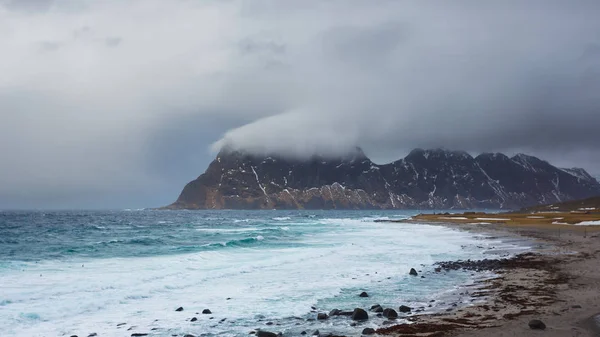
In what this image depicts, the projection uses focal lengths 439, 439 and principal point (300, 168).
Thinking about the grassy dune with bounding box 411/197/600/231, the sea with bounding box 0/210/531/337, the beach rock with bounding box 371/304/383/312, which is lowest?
the sea with bounding box 0/210/531/337

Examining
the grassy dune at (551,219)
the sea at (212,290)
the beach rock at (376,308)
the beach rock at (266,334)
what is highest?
the grassy dune at (551,219)

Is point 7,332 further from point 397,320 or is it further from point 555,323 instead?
point 555,323

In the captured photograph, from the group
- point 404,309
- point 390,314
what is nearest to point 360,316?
point 390,314

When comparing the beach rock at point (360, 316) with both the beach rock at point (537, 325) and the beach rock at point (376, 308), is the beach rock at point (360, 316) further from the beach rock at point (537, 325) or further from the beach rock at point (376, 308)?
the beach rock at point (537, 325)

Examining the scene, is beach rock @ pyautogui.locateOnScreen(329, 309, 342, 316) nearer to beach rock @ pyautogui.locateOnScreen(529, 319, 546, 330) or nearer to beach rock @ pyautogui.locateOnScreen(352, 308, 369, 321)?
beach rock @ pyautogui.locateOnScreen(352, 308, 369, 321)

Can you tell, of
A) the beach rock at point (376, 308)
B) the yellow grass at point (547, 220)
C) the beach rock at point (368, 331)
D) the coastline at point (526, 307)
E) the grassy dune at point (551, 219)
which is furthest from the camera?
the grassy dune at point (551, 219)

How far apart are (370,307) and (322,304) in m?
1.89

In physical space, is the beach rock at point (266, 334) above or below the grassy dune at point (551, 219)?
below

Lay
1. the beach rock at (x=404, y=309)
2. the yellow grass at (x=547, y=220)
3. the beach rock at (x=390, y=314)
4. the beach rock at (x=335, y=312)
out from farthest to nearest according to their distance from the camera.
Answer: the yellow grass at (x=547, y=220) → the beach rock at (x=404, y=309) → the beach rock at (x=335, y=312) → the beach rock at (x=390, y=314)

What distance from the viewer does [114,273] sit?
23.9m

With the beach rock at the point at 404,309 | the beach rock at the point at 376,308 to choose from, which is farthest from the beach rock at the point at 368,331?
the beach rock at the point at 404,309

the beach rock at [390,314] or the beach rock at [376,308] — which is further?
the beach rock at [376,308]

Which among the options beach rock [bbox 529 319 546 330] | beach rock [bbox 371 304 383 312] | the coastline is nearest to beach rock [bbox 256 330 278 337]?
the coastline

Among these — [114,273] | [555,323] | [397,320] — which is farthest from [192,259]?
[555,323]
